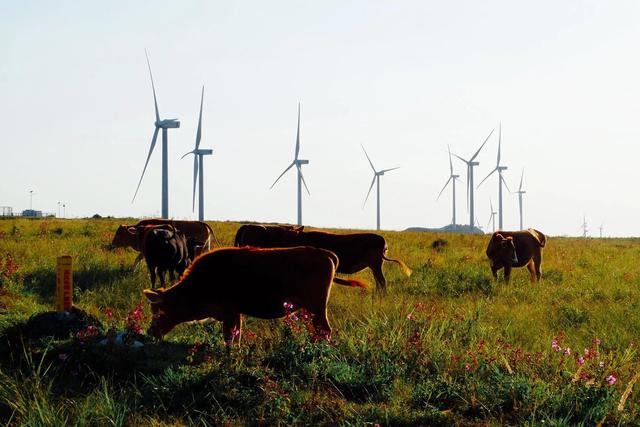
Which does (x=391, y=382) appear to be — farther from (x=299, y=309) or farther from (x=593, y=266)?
(x=593, y=266)

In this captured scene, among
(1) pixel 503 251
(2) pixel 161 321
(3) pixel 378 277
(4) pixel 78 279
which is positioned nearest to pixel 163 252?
(4) pixel 78 279

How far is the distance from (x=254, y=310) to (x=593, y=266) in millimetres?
15023

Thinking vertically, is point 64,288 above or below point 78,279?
above

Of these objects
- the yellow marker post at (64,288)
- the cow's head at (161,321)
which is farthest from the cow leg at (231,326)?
the yellow marker post at (64,288)

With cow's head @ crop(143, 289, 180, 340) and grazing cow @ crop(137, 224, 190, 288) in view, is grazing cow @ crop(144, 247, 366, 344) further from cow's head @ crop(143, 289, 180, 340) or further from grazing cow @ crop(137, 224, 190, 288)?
grazing cow @ crop(137, 224, 190, 288)

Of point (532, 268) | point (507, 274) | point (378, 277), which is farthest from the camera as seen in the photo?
point (532, 268)

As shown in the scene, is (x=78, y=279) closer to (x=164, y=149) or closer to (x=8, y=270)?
(x=8, y=270)

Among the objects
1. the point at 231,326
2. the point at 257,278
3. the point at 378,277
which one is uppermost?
the point at 257,278

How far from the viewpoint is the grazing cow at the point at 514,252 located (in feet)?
60.0

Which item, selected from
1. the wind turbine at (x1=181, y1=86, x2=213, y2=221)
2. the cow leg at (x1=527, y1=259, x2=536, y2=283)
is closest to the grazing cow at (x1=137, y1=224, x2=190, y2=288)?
the cow leg at (x1=527, y1=259, x2=536, y2=283)

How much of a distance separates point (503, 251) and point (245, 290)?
10319 mm

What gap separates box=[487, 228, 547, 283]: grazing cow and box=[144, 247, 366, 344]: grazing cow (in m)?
9.25

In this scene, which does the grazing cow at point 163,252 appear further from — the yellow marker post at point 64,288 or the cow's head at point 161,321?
the cow's head at point 161,321

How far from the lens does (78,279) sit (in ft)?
52.0
